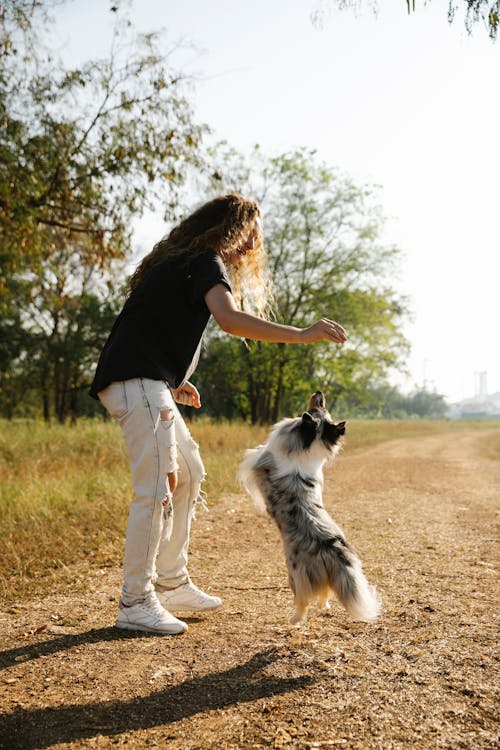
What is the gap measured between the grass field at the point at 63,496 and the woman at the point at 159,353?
5.17 ft

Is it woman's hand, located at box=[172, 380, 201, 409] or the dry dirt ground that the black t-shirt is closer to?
woman's hand, located at box=[172, 380, 201, 409]

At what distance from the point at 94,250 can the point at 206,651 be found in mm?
8362

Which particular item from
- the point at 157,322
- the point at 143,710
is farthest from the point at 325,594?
the point at 157,322

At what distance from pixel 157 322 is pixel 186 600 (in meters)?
1.90

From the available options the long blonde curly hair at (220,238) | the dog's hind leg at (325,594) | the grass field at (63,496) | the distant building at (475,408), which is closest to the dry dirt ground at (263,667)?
the dog's hind leg at (325,594)

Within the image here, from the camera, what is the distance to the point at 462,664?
140 inches

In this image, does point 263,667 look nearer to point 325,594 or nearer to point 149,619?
point 325,594

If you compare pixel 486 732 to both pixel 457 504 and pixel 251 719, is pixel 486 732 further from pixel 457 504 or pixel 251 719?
pixel 457 504

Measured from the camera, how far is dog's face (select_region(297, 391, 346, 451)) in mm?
4340

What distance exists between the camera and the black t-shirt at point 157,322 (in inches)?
157

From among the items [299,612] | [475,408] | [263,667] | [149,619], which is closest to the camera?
[263,667]

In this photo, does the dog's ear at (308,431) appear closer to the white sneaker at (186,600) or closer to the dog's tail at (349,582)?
the dog's tail at (349,582)

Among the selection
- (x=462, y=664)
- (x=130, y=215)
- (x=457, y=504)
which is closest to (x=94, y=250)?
(x=130, y=215)

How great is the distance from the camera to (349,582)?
146 inches
